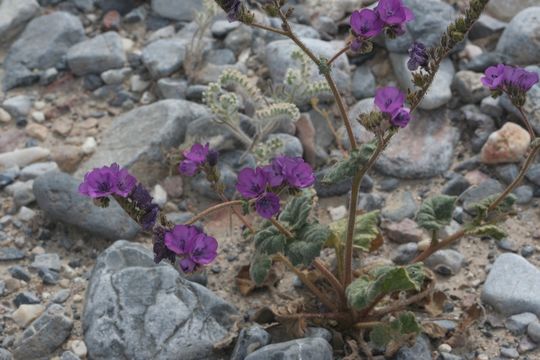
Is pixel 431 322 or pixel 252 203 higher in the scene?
pixel 252 203

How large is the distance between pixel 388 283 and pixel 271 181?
2.11 feet

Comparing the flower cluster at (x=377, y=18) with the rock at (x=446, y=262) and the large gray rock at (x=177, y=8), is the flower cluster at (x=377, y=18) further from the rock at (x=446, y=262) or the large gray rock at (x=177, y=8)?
the large gray rock at (x=177, y=8)

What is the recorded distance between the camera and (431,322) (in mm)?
3867

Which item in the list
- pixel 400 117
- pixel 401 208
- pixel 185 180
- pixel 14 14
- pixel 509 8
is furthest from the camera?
pixel 14 14

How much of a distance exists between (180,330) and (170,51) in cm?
225

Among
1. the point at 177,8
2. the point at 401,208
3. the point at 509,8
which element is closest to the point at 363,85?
the point at 401,208

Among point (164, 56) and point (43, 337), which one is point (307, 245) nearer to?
point (43, 337)

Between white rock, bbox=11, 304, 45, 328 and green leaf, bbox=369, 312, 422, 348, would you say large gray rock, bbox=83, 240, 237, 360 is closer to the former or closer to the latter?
white rock, bbox=11, 304, 45, 328

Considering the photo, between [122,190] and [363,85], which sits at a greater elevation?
[122,190]

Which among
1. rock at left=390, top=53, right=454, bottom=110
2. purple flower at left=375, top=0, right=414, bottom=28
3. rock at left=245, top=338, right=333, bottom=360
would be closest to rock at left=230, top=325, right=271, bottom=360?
rock at left=245, top=338, right=333, bottom=360

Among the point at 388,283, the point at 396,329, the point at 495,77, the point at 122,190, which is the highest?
the point at 495,77

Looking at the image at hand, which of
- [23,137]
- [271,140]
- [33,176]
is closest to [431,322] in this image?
[271,140]

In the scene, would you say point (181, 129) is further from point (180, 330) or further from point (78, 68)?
point (180, 330)

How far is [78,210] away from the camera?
4457 mm
